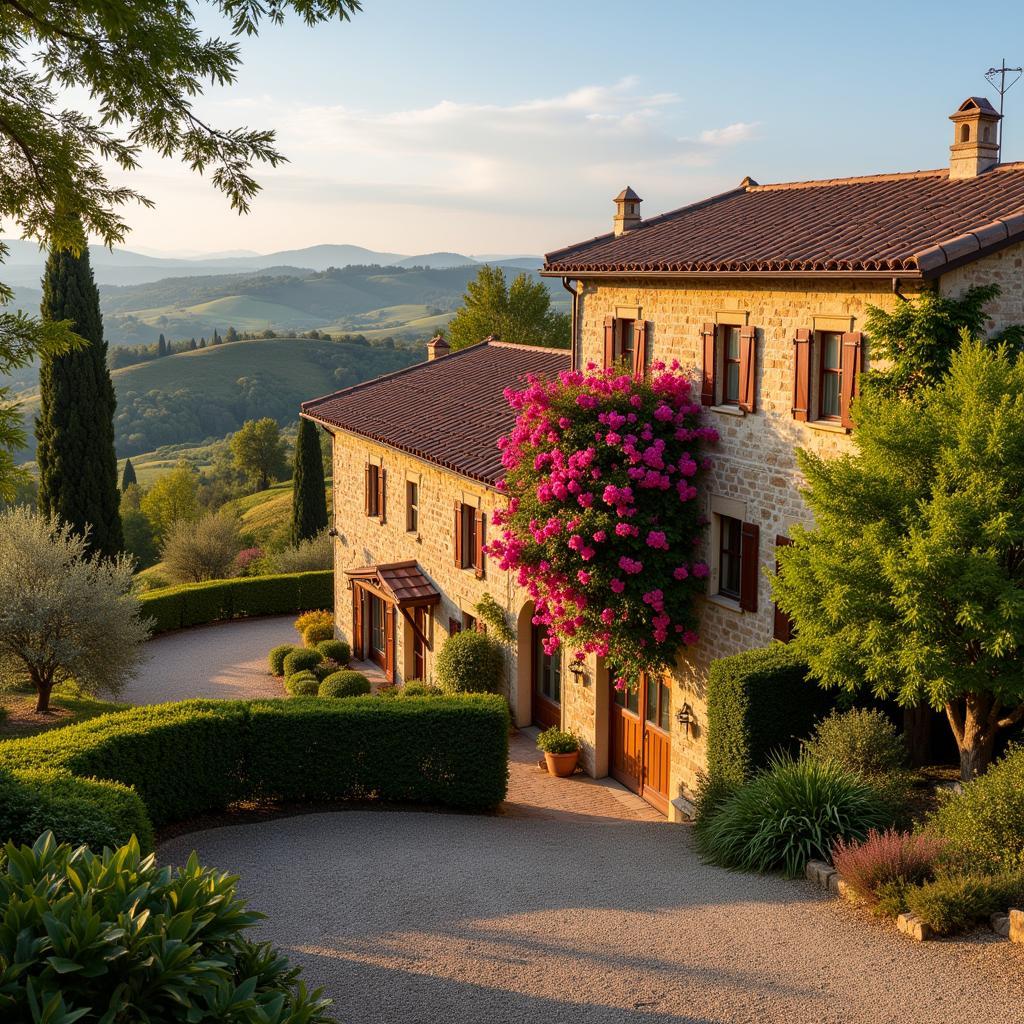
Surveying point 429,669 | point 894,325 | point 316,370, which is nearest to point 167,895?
point 894,325

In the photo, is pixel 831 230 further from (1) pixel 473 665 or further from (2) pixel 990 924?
(1) pixel 473 665

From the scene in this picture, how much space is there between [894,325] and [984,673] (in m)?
4.09

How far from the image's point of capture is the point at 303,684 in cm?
2506

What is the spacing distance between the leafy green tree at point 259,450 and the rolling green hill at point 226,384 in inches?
1737

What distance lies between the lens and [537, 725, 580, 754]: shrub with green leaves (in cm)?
1897

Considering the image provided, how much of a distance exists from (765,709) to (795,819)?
2.22 meters

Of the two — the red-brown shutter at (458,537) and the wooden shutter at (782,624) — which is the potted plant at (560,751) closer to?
the red-brown shutter at (458,537)

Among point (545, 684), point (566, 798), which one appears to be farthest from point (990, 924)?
point (545, 684)

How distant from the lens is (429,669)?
79.4ft

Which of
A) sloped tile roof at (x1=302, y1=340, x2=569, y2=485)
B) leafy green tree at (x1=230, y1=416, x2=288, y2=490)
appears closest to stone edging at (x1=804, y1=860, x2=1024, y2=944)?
sloped tile roof at (x1=302, y1=340, x2=569, y2=485)

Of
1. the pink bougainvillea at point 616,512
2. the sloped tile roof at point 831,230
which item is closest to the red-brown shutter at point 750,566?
the pink bougainvillea at point 616,512

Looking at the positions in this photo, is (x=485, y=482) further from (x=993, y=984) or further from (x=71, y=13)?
(x=993, y=984)

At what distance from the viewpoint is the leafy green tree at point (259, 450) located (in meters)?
74.4

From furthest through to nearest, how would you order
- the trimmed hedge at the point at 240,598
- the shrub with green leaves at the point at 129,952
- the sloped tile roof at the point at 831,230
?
the trimmed hedge at the point at 240,598 < the sloped tile roof at the point at 831,230 < the shrub with green leaves at the point at 129,952
